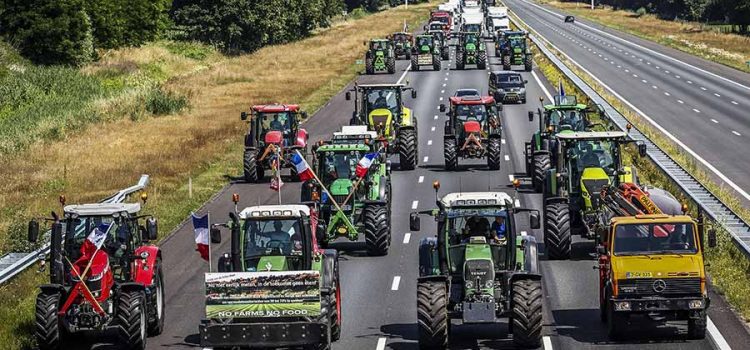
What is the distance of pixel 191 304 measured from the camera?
30.8m

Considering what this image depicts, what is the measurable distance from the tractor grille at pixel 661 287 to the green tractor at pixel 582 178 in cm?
931

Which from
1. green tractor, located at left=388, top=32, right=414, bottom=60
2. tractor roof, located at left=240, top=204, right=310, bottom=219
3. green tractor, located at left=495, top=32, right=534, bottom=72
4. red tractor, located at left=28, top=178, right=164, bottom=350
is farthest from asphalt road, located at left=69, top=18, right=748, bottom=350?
green tractor, located at left=388, top=32, right=414, bottom=60

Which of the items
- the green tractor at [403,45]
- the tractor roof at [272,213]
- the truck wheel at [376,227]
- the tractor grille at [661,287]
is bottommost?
the green tractor at [403,45]

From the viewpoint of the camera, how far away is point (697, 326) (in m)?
25.3

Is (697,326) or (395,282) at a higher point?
(697,326)

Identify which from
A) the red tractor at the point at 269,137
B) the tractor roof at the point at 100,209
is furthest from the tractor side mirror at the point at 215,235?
the red tractor at the point at 269,137

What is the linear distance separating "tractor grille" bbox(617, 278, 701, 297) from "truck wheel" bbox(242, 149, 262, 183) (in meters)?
27.4

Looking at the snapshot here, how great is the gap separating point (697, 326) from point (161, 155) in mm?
38210

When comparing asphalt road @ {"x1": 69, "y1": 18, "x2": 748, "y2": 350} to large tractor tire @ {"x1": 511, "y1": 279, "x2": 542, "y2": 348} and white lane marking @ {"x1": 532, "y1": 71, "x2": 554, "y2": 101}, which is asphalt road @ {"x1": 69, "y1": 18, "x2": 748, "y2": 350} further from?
white lane marking @ {"x1": 532, "y1": 71, "x2": 554, "y2": 101}

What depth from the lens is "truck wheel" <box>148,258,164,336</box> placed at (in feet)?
88.4

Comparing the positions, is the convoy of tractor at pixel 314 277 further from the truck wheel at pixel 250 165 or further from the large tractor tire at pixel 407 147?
the large tractor tire at pixel 407 147

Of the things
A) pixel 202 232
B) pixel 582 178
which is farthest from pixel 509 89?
pixel 202 232

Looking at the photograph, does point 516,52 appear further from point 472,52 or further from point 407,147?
point 407,147

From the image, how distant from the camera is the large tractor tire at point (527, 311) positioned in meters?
24.2
